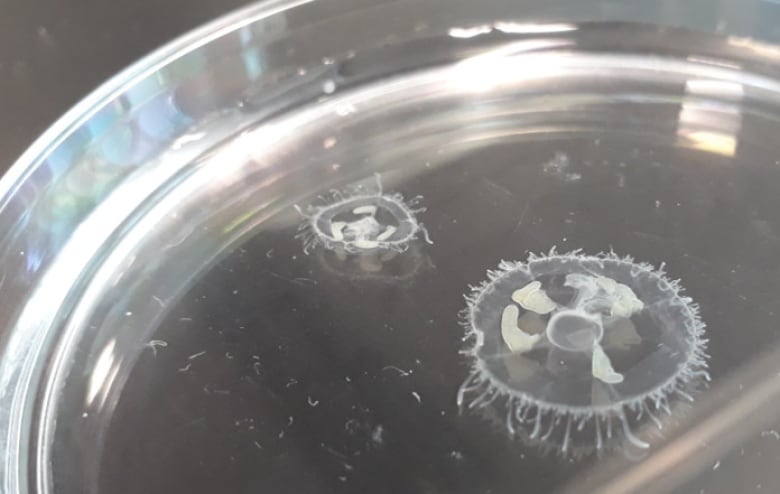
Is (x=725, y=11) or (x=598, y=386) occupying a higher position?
(x=725, y=11)

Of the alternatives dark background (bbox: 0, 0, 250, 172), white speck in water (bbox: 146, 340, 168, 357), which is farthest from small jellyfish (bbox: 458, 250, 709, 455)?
dark background (bbox: 0, 0, 250, 172)

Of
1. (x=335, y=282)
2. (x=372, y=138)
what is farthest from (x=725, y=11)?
(x=335, y=282)

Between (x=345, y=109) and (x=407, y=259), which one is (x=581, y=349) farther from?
(x=345, y=109)

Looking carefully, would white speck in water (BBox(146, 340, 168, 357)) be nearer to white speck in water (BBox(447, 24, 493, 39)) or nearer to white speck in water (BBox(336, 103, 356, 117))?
white speck in water (BBox(336, 103, 356, 117))

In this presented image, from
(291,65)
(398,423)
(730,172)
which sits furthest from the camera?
(291,65)

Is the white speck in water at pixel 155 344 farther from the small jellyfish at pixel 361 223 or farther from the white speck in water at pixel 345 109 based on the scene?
the white speck in water at pixel 345 109

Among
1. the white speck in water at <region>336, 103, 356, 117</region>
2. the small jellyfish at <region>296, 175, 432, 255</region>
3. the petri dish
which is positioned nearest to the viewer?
the petri dish

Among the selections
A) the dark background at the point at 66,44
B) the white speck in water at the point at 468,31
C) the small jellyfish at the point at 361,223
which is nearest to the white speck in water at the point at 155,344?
the small jellyfish at the point at 361,223

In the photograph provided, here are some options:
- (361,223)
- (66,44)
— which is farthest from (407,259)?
(66,44)

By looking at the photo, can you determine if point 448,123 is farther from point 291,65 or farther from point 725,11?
point 725,11
